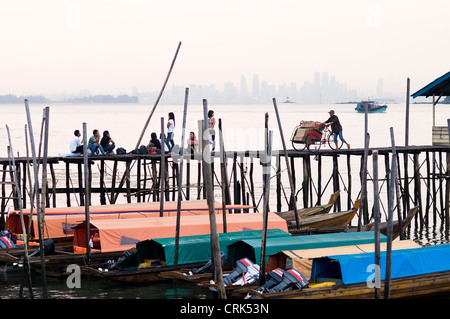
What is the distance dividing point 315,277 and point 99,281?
22.5 feet

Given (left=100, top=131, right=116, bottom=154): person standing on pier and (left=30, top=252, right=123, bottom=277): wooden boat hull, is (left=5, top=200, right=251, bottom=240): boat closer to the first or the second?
(left=30, top=252, right=123, bottom=277): wooden boat hull

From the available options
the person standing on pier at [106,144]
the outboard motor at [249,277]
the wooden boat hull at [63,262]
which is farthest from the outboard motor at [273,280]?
the person standing on pier at [106,144]

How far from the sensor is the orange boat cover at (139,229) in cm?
2139

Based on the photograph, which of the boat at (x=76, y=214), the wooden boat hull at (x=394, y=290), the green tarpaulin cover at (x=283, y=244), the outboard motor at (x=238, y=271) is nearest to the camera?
the wooden boat hull at (x=394, y=290)

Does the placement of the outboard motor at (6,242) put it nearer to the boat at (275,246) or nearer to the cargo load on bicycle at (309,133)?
the boat at (275,246)

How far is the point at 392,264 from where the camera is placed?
1762 centimetres

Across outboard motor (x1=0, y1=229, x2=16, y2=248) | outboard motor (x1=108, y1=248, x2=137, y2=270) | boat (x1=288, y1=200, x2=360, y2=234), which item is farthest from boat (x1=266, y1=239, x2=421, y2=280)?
outboard motor (x1=0, y1=229, x2=16, y2=248)

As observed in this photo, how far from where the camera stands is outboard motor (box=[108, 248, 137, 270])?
20297mm

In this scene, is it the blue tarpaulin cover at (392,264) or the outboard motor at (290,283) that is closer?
the outboard motor at (290,283)

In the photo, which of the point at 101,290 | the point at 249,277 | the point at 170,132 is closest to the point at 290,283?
the point at 249,277

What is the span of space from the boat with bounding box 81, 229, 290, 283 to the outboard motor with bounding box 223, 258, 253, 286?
1.38 meters

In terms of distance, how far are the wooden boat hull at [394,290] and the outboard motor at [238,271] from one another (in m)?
0.81
